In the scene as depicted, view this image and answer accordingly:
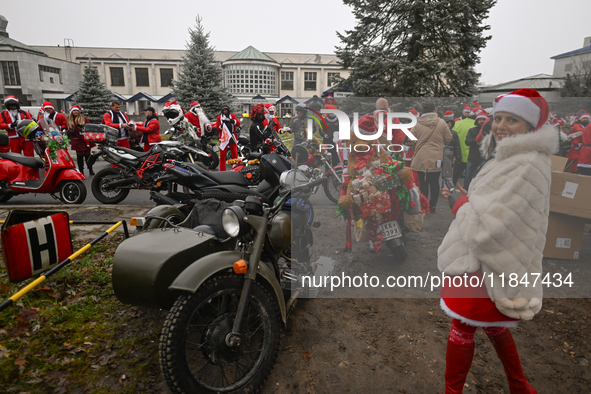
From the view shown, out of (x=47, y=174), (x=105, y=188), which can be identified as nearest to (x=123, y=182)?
(x=105, y=188)

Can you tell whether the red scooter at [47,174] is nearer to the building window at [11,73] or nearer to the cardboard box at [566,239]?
the cardboard box at [566,239]

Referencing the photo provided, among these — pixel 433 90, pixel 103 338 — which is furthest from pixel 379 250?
pixel 433 90

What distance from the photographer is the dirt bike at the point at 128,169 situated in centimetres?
624

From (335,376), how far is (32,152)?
975 cm

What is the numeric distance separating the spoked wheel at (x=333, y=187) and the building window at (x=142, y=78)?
6183 centimetres

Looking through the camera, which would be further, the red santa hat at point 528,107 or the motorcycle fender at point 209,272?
the motorcycle fender at point 209,272

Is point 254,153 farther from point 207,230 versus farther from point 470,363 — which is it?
point 470,363

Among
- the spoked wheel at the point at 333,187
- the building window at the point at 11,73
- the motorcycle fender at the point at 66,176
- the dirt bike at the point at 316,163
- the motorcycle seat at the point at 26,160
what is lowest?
the motorcycle fender at the point at 66,176

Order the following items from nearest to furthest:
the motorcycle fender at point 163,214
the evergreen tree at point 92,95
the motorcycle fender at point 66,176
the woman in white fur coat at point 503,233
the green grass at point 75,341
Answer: the woman in white fur coat at point 503,233, the green grass at point 75,341, the motorcycle fender at point 163,214, the motorcycle fender at point 66,176, the evergreen tree at point 92,95

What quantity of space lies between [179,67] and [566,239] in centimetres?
6098

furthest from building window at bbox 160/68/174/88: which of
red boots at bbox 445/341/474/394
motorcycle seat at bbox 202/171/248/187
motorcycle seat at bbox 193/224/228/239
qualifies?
red boots at bbox 445/341/474/394

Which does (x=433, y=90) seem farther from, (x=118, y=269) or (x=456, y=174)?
(x=118, y=269)

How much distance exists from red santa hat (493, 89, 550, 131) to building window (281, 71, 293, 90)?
60850 millimetres

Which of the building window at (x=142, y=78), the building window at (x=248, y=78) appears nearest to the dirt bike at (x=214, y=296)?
the building window at (x=248, y=78)
